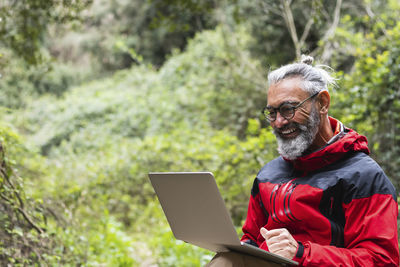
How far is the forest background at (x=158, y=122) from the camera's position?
4.23 meters

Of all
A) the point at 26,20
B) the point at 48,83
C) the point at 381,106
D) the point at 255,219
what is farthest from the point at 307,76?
the point at 48,83

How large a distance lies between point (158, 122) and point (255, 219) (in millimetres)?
7384

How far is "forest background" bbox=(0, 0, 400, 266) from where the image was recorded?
4.23 m

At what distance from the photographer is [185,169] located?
7113mm

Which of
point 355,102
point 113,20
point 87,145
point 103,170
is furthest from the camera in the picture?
point 113,20

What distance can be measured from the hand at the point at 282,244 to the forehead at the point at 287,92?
0.64 m

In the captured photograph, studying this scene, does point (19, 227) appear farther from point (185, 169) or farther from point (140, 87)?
point (140, 87)

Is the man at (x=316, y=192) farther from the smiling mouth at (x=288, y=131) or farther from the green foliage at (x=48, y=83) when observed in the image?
the green foliage at (x=48, y=83)

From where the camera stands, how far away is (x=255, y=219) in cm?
239

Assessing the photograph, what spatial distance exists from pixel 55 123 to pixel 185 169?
7.08m

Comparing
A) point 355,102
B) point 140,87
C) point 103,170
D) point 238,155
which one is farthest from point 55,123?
point 355,102

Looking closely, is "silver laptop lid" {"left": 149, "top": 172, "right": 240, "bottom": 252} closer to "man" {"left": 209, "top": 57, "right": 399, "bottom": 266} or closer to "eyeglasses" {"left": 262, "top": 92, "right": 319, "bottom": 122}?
"man" {"left": 209, "top": 57, "right": 399, "bottom": 266}

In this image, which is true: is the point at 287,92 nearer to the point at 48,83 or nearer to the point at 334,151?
the point at 334,151

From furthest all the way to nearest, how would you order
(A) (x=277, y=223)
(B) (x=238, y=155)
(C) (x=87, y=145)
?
(C) (x=87, y=145), (B) (x=238, y=155), (A) (x=277, y=223)
